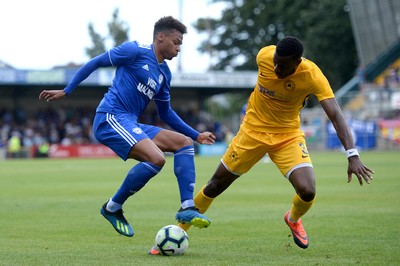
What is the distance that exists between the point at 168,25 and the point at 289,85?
Result: 160 centimetres

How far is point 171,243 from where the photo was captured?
27.0ft

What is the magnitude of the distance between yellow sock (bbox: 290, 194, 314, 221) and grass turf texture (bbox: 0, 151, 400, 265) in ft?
1.26

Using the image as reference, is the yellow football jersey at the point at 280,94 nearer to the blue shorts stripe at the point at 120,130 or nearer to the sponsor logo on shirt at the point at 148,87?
the sponsor logo on shirt at the point at 148,87

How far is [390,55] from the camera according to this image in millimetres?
52219

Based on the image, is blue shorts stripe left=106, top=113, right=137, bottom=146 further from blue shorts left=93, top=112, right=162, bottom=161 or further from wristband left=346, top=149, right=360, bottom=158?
wristband left=346, top=149, right=360, bottom=158

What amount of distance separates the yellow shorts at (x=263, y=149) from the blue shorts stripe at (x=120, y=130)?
1.17m

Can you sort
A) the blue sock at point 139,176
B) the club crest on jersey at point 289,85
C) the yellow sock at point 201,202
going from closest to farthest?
the club crest on jersey at point 289,85 → the blue sock at point 139,176 → the yellow sock at point 201,202

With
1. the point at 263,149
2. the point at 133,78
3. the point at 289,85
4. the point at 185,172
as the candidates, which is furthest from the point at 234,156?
the point at 133,78

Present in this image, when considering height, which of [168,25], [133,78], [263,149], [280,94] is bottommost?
[263,149]

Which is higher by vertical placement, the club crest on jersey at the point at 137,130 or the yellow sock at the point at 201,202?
the club crest on jersey at the point at 137,130

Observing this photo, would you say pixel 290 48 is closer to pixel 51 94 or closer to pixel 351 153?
pixel 351 153

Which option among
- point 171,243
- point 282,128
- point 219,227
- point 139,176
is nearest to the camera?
point 171,243

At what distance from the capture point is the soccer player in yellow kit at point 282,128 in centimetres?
823

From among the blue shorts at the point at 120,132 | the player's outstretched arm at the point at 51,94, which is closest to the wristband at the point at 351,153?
the blue shorts at the point at 120,132
